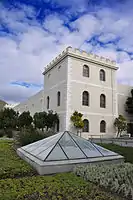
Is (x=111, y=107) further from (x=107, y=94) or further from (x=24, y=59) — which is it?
(x=24, y=59)

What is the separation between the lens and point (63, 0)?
5.32 m

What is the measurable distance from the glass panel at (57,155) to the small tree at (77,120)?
1286 centimetres

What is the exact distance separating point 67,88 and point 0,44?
11.2m

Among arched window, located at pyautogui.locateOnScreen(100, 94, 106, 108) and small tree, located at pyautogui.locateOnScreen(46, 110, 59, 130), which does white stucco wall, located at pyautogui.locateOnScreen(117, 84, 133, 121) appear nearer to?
arched window, located at pyautogui.locateOnScreen(100, 94, 106, 108)

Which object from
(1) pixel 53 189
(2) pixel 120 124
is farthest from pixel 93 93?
(1) pixel 53 189

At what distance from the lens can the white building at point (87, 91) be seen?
2092cm

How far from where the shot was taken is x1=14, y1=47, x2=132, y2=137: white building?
824 inches

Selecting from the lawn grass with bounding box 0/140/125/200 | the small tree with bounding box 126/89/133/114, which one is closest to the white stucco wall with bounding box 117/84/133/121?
the small tree with bounding box 126/89/133/114

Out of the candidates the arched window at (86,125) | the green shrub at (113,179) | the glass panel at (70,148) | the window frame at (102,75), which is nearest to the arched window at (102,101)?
the window frame at (102,75)

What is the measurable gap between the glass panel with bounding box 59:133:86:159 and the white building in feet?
39.4

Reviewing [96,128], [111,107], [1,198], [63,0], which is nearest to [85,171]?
[1,198]

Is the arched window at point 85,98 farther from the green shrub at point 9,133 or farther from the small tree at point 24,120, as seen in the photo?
the green shrub at point 9,133

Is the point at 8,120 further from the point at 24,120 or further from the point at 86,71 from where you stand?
the point at 86,71

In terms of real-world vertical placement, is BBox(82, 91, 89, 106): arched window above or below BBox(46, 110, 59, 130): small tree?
above
